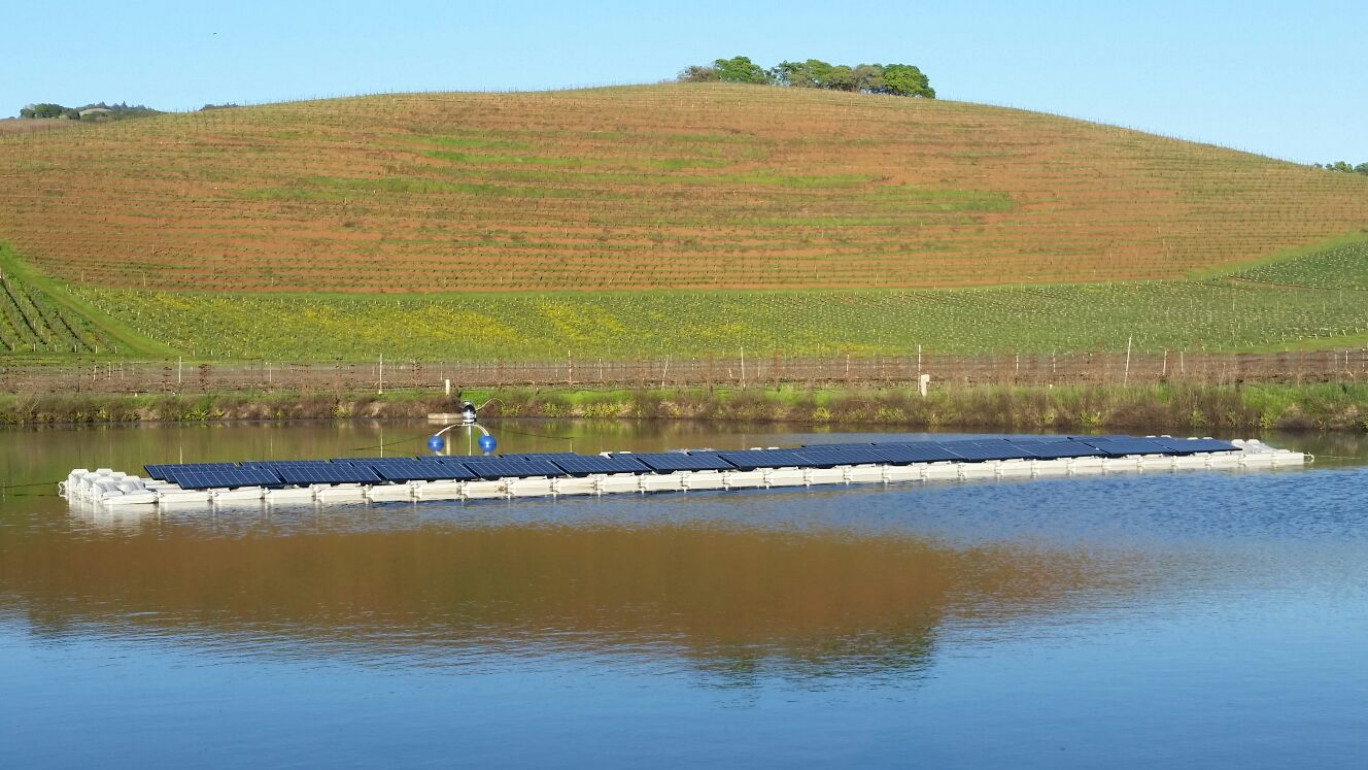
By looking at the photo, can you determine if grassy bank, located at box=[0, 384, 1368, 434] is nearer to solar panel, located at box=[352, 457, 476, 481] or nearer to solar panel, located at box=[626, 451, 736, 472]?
solar panel, located at box=[626, 451, 736, 472]

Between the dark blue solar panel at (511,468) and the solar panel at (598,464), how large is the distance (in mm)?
295

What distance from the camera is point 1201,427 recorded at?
43.2m

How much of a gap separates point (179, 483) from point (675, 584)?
12.1 meters

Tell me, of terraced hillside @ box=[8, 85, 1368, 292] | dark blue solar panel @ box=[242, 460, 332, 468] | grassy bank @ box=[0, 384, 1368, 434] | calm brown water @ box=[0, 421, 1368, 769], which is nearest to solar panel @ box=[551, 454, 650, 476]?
calm brown water @ box=[0, 421, 1368, 769]

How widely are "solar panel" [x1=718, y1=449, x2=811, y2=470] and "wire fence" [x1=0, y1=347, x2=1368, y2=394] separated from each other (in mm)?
16115

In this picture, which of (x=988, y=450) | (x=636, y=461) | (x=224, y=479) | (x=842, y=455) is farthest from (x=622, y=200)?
(x=224, y=479)

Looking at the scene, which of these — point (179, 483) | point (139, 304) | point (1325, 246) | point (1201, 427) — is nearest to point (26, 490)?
point (179, 483)

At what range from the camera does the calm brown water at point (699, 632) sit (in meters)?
14.9

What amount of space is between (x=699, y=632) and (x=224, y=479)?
1421 centimetres

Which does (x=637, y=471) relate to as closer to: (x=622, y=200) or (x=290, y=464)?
(x=290, y=464)

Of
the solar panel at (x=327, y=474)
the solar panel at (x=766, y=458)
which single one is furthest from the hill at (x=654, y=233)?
the solar panel at (x=327, y=474)

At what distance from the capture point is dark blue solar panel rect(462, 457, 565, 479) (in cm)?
3084

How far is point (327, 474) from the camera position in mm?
30516

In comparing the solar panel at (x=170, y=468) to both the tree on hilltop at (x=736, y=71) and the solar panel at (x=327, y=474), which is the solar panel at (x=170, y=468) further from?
the tree on hilltop at (x=736, y=71)
